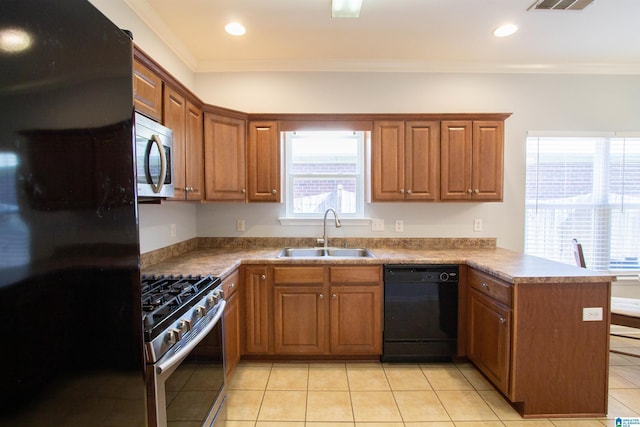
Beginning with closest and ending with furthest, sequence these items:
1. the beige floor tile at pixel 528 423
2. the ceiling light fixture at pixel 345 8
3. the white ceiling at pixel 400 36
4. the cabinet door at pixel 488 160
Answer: the beige floor tile at pixel 528 423
the ceiling light fixture at pixel 345 8
the white ceiling at pixel 400 36
the cabinet door at pixel 488 160

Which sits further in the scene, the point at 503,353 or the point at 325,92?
the point at 325,92

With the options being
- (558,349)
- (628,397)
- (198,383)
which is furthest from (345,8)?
(628,397)

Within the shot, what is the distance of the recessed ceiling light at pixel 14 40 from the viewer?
0.53 meters

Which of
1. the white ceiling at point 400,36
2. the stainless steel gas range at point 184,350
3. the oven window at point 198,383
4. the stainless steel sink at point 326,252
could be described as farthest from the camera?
the stainless steel sink at point 326,252

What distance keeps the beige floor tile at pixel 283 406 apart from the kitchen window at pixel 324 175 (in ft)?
5.29

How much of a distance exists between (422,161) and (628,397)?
225 cm

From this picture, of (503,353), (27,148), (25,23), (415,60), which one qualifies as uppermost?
(415,60)

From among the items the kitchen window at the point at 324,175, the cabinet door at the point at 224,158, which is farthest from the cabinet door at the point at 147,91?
the kitchen window at the point at 324,175

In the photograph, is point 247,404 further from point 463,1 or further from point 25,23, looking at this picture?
point 463,1

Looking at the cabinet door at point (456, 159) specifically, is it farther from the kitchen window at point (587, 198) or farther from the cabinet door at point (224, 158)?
the cabinet door at point (224, 158)

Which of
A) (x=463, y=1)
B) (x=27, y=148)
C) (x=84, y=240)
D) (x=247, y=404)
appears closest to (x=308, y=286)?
(x=247, y=404)

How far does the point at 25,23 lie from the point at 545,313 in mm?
2568

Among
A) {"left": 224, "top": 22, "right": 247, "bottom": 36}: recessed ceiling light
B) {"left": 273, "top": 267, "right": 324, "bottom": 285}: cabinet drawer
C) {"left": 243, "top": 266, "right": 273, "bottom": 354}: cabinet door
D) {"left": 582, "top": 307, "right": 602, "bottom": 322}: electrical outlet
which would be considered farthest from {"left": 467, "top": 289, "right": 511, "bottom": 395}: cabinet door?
{"left": 224, "top": 22, "right": 247, "bottom": 36}: recessed ceiling light

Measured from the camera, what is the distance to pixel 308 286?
2.46 metres
